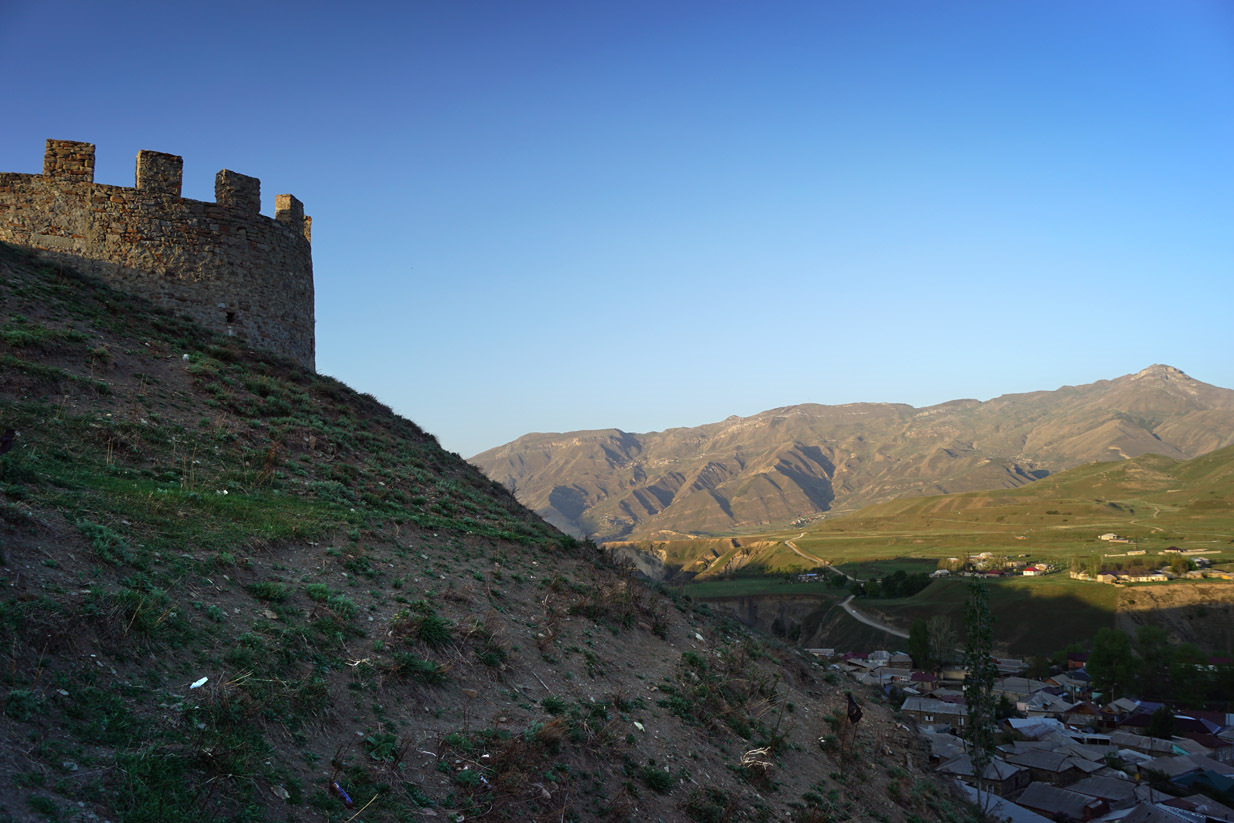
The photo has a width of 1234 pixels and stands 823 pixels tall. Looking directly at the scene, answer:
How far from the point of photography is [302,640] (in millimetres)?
9203

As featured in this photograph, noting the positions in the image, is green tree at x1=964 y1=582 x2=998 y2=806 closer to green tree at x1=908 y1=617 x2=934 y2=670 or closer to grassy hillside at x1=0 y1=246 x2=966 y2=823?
grassy hillside at x1=0 y1=246 x2=966 y2=823

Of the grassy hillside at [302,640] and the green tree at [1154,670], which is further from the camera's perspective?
the green tree at [1154,670]

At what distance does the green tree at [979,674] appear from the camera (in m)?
32.4

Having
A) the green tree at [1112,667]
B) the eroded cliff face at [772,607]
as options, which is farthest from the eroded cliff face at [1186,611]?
the eroded cliff face at [772,607]

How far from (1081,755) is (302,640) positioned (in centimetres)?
5392

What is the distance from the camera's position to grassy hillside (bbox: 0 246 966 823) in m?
6.71

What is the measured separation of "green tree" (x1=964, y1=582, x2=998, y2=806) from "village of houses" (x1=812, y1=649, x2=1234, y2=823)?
7.33 feet

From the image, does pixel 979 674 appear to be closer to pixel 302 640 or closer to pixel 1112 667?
pixel 302 640

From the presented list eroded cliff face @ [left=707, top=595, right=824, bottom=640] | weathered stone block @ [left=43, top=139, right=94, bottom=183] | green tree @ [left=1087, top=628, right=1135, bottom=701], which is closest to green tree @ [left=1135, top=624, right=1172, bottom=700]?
green tree @ [left=1087, top=628, right=1135, bottom=701]

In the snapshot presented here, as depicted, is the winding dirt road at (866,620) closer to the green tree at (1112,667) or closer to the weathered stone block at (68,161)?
the green tree at (1112,667)

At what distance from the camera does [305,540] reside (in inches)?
489

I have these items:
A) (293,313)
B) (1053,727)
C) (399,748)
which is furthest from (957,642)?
(399,748)

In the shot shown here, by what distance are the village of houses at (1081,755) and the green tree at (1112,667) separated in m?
2.51

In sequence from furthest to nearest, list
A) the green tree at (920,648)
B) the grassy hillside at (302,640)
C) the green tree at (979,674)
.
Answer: the green tree at (920,648) < the green tree at (979,674) < the grassy hillside at (302,640)
